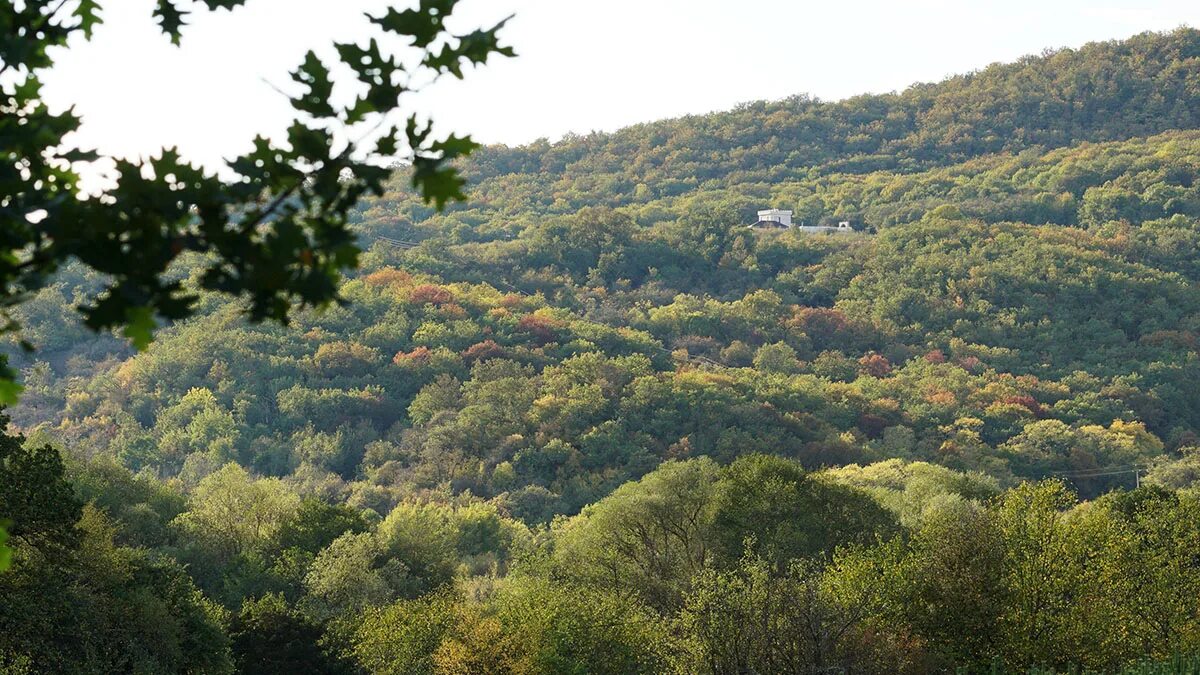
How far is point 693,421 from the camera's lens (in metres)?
64.1

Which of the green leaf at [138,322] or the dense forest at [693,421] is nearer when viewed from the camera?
the green leaf at [138,322]

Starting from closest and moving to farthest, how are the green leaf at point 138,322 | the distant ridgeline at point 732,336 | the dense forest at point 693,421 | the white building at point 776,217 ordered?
1. the green leaf at point 138,322
2. the dense forest at point 693,421
3. the distant ridgeline at point 732,336
4. the white building at point 776,217

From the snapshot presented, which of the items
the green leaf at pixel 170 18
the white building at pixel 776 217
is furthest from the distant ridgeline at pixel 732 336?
the green leaf at pixel 170 18

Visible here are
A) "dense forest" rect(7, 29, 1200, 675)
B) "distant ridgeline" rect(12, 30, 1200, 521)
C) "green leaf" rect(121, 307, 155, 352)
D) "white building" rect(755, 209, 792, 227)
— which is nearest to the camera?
"green leaf" rect(121, 307, 155, 352)

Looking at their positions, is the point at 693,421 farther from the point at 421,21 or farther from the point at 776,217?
the point at 421,21

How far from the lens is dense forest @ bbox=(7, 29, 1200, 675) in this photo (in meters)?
24.0

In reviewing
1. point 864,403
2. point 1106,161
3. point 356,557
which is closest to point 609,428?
point 864,403

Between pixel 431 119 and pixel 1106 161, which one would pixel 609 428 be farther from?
pixel 1106 161

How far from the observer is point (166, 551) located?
111 ft

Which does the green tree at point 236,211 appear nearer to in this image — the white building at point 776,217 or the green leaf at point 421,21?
the green leaf at point 421,21

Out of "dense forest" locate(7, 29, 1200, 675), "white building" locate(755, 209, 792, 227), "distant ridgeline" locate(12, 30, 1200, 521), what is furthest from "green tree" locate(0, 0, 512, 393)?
"white building" locate(755, 209, 792, 227)

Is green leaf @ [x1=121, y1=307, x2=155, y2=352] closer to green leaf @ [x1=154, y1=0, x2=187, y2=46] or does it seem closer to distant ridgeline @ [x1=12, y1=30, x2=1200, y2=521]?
green leaf @ [x1=154, y1=0, x2=187, y2=46]

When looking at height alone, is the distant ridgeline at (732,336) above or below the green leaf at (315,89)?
below

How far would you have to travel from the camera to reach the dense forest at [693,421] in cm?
2402
